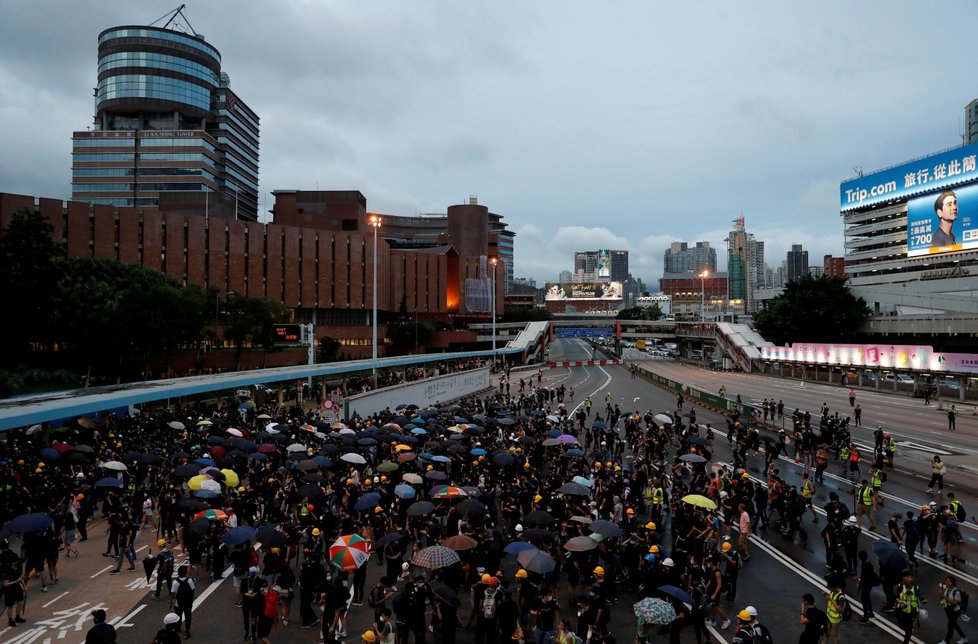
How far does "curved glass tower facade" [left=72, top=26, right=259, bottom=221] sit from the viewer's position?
10962 centimetres

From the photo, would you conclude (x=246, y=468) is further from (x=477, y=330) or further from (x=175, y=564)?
(x=477, y=330)

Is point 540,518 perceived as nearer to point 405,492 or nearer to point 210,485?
point 405,492

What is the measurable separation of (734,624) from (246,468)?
1526 cm

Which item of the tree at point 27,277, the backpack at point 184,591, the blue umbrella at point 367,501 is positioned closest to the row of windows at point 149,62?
the tree at point 27,277

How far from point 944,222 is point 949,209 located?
1679 mm

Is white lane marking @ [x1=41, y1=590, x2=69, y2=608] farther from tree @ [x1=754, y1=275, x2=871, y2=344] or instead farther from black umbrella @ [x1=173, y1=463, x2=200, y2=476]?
tree @ [x1=754, y1=275, x2=871, y2=344]

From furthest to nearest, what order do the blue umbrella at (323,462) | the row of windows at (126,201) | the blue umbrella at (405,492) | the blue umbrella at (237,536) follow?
the row of windows at (126,201)
the blue umbrella at (323,462)
the blue umbrella at (405,492)
the blue umbrella at (237,536)

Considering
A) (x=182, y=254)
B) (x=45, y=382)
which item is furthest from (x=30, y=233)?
(x=182, y=254)

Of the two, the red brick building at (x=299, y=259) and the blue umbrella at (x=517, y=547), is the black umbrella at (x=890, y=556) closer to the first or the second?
the blue umbrella at (x=517, y=547)

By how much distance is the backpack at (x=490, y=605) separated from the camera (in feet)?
33.0

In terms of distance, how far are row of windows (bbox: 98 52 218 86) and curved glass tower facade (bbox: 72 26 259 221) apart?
0.17 metres

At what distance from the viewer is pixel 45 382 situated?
1772 inches

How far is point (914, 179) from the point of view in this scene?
294ft

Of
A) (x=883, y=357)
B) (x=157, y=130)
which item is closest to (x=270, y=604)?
(x=883, y=357)
